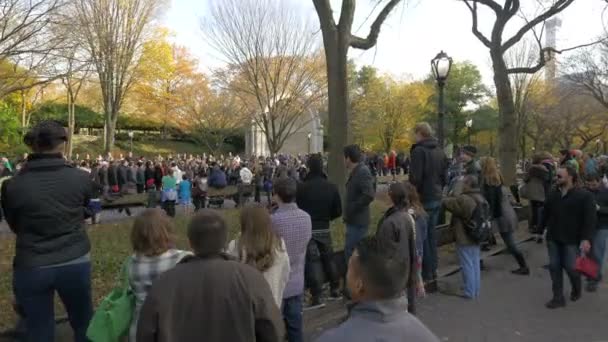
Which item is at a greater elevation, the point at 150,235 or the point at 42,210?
the point at 42,210

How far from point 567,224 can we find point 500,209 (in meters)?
1.90

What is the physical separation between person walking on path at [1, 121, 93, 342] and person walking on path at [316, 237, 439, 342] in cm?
222

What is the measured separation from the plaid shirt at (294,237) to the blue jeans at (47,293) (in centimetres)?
156

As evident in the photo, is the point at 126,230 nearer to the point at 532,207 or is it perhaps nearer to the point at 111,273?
the point at 111,273

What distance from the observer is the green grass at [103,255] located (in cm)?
572

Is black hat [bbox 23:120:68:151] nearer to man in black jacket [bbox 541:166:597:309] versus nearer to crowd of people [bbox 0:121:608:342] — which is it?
crowd of people [bbox 0:121:608:342]

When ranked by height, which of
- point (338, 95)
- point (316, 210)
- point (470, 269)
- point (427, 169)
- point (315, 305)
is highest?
point (338, 95)

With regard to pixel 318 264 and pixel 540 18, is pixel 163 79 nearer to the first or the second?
pixel 540 18

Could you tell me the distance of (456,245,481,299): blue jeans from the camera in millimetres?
6797

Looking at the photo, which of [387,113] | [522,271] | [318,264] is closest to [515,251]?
[522,271]

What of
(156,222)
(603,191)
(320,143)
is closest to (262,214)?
(156,222)

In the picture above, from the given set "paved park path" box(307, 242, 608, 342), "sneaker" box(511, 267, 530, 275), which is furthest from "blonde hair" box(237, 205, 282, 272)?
"sneaker" box(511, 267, 530, 275)

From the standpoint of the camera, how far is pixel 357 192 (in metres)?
6.41

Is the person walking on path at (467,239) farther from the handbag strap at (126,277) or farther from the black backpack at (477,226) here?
the handbag strap at (126,277)
